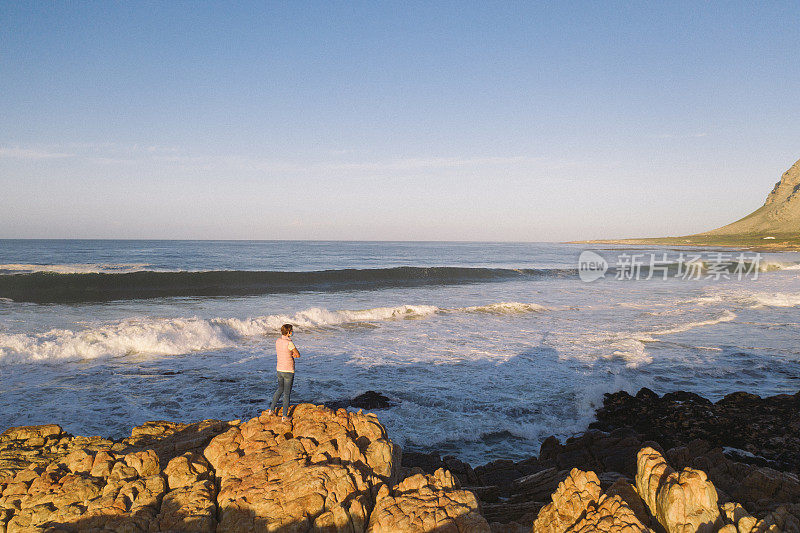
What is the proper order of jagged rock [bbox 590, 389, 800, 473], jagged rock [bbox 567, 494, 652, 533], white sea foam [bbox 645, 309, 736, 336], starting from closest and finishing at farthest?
jagged rock [bbox 567, 494, 652, 533], jagged rock [bbox 590, 389, 800, 473], white sea foam [bbox 645, 309, 736, 336]

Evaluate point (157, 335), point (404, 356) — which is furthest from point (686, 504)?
point (157, 335)

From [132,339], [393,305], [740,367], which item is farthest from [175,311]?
[740,367]

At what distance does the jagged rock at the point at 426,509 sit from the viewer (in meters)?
4.04

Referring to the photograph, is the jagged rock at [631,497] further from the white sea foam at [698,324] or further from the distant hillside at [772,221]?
the distant hillside at [772,221]

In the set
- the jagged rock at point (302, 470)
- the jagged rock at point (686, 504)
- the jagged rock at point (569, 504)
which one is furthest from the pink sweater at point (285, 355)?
the jagged rock at point (686, 504)

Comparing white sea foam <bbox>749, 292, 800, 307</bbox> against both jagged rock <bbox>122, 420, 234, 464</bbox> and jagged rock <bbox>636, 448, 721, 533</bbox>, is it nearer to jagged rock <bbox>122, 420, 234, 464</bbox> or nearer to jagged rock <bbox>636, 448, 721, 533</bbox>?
jagged rock <bbox>636, 448, 721, 533</bbox>

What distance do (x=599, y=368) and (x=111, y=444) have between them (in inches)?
462

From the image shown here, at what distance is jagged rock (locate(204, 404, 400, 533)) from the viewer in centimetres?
422

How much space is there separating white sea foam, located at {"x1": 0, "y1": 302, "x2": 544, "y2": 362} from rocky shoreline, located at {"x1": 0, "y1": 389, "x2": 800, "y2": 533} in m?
7.95

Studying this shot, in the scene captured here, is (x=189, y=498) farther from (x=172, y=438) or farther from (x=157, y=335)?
(x=157, y=335)

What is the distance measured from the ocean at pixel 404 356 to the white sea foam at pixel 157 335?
71 mm

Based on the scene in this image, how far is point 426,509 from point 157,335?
13.9m

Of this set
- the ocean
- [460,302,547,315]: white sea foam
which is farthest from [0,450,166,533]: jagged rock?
[460,302,547,315]: white sea foam

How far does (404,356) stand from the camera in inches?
560
